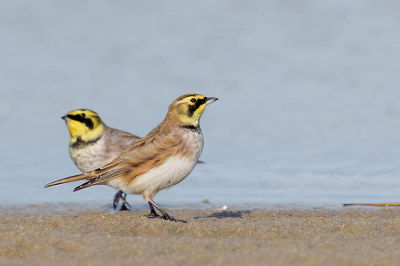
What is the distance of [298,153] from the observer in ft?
37.2

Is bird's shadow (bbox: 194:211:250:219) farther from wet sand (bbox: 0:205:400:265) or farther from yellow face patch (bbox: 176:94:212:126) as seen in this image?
wet sand (bbox: 0:205:400:265)

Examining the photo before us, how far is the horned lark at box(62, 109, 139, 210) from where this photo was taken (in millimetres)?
9375

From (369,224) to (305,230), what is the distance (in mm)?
746

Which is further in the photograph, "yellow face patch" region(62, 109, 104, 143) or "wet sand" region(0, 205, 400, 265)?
"yellow face patch" region(62, 109, 104, 143)

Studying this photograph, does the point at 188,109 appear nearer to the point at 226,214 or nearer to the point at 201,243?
the point at 226,214

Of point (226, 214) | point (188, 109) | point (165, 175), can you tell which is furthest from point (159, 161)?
point (226, 214)

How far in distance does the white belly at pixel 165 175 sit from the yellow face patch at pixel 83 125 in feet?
9.28

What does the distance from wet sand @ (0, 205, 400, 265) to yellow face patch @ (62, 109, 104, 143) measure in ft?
11.7

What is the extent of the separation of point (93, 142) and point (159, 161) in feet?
9.33

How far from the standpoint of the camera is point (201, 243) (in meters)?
4.41

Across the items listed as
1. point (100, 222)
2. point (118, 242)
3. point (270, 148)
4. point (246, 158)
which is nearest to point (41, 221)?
point (100, 222)

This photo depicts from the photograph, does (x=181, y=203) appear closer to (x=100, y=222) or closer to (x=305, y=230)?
(x=100, y=222)

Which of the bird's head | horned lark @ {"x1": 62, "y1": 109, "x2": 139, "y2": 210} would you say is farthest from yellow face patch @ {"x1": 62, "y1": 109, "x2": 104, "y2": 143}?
the bird's head

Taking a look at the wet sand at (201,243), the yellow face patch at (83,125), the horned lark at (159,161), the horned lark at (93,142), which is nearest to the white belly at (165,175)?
the horned lark at (159,161)
